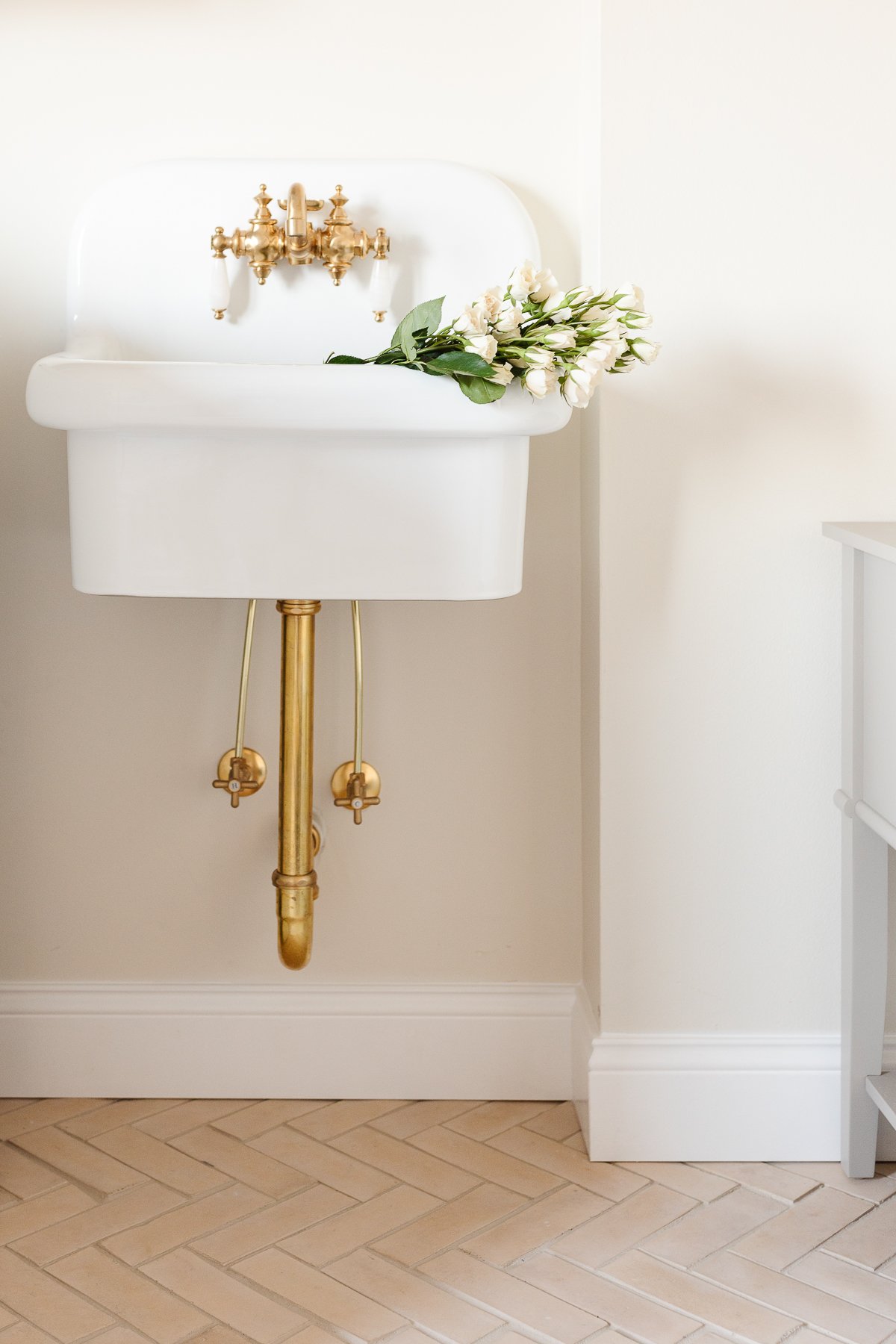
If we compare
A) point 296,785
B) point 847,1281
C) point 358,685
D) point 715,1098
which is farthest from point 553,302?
point 847,1281

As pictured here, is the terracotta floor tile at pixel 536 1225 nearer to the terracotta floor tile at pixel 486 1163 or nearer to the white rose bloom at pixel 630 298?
the terracotta floor tile at pixel 486 1163

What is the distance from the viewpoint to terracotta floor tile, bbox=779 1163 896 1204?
5.01 ft

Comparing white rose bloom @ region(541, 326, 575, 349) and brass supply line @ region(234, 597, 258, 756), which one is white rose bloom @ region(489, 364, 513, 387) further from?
brass supply line @ region(234, 597, 258, 756)

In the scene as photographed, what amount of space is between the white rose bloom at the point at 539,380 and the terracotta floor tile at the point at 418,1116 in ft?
Answer: 3.20

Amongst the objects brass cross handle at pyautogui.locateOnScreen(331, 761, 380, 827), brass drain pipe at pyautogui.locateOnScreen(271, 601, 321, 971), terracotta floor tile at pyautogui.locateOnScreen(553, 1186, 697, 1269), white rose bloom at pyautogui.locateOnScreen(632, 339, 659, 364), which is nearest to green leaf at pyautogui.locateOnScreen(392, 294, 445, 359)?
white rose bloom at pyautogui.locateOnScreen(632, 339, 659, 364)

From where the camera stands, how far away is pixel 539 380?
1.25m

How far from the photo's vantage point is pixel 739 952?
1.60 metres

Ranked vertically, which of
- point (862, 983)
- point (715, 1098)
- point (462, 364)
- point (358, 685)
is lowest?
point (715, 1098)

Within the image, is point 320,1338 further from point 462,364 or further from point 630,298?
point 630,298

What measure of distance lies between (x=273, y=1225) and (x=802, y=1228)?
60cm

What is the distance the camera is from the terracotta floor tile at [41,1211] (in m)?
1.44

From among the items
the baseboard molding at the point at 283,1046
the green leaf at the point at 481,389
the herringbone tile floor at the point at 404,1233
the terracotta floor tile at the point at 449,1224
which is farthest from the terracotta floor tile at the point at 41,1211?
the green leaf at the point at 481,389

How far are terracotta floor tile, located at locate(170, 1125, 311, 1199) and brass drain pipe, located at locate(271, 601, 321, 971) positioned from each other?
24cm

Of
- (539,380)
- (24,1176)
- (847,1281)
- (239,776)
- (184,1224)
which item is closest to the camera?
(539,380)
